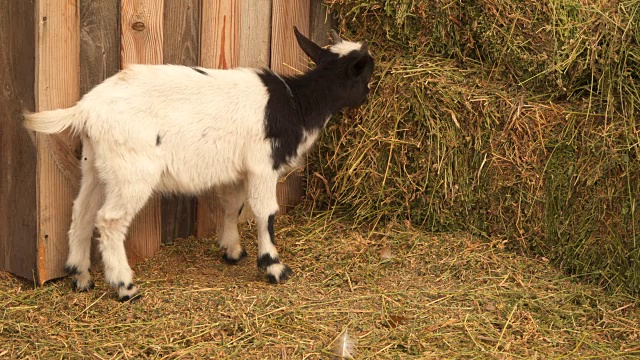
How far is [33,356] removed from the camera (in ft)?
14.3

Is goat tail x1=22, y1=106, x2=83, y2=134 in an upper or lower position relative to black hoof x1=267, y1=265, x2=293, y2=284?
upper

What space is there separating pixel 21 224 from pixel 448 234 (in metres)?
2.88

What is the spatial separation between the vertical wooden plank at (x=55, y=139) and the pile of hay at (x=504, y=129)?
1969 millimetres

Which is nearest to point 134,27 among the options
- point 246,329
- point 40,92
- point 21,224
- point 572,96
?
point 40,92

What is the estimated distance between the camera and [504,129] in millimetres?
5668

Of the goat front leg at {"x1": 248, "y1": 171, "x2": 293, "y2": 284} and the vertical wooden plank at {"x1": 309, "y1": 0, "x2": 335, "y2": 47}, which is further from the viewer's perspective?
the vertical wooden plank at {"x1": 309, "y1": 0, "x2": 335, "y2": 47}

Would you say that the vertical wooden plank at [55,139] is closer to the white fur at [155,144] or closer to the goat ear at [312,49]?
the white fur at [155,144]

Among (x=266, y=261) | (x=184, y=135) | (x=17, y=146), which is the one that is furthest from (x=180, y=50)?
(x=266, y=261)

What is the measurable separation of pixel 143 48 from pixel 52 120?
2.96ft

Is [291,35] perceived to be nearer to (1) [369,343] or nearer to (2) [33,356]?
(1) [369,343]

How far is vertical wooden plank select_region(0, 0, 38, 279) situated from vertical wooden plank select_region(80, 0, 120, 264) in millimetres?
334

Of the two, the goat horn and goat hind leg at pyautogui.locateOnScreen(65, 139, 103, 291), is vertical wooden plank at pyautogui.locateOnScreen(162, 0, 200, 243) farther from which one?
the goat horn

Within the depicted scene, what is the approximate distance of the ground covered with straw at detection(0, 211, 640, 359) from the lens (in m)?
4.52

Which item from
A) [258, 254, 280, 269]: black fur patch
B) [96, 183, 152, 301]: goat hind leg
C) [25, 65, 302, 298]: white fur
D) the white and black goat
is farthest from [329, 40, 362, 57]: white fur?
[96, 183, 152, 301]: goat hind leg
